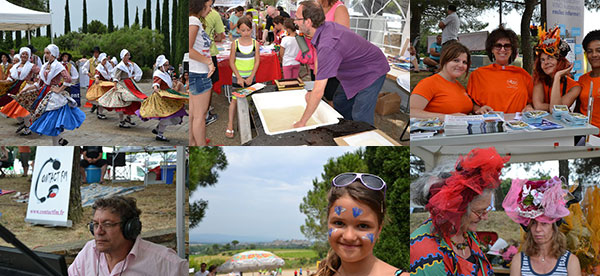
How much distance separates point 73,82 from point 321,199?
2.29 m

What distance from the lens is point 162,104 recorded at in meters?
4.00

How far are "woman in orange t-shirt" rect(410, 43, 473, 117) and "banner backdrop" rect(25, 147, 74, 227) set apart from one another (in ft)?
7.87

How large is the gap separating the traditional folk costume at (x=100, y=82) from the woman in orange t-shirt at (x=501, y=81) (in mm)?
2740

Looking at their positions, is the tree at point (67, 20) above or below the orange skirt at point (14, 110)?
above

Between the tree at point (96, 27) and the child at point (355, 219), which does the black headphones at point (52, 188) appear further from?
the child at point (355, 219)

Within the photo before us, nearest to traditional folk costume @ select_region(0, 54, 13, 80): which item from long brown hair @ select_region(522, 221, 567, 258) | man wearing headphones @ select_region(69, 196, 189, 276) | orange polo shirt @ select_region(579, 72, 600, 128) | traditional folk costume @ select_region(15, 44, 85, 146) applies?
traditional folk costume @ select_region(15, 44, 85, 146)

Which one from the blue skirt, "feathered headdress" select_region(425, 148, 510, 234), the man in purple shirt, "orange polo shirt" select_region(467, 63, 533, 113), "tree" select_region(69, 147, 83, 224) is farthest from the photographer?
the blue skirt

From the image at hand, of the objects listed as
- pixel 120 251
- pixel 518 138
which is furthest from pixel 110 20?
pixel 518 138

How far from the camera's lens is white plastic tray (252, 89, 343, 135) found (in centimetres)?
333

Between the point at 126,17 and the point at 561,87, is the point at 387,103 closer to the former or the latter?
the point at 561,87

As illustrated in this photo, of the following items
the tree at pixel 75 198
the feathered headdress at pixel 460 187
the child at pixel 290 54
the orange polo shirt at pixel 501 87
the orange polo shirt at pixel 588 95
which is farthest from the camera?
the orange polo shirt at pixel 588 95

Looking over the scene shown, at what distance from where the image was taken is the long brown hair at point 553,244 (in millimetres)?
3391

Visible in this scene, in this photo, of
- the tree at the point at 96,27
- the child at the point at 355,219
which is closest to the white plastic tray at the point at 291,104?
the child at the point at 355,219

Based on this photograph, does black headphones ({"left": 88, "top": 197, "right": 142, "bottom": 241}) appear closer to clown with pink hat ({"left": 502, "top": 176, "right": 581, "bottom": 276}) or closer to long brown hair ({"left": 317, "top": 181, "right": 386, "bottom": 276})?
long brown hair ({"left": 317, "top": 181, "right": 386, "bottom": 276})
